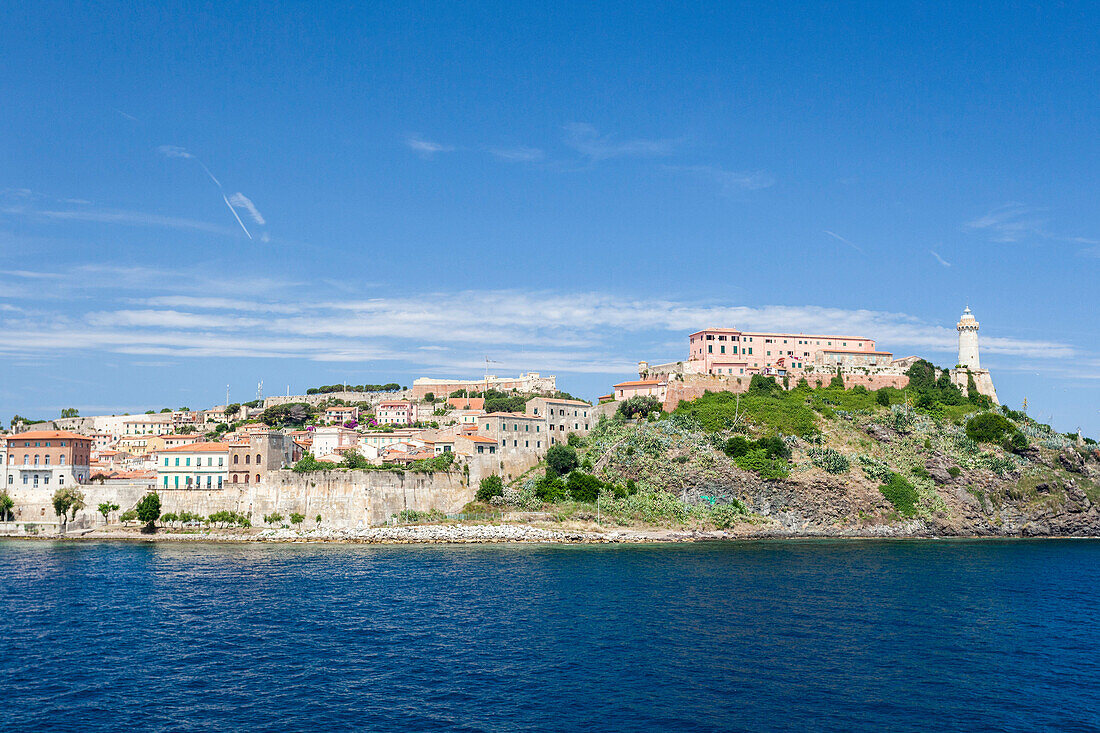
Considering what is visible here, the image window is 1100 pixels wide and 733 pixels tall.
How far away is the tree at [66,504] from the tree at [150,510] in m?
5.67

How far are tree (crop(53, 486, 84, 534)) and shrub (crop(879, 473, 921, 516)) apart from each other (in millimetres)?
69563

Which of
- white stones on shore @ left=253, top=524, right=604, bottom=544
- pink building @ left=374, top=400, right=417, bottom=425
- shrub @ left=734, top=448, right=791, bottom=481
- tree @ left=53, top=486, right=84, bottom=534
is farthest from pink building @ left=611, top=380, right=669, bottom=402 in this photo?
tree @ left=53, top=486, right=84, bottom=534

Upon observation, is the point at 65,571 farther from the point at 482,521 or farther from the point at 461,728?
the point at 461,728

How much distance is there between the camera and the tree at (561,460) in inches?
3034

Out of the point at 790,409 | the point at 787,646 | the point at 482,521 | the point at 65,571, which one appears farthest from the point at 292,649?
the point at 790,409

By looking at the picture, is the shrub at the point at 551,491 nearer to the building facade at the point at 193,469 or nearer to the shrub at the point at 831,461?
the shrub at the point at 831,461

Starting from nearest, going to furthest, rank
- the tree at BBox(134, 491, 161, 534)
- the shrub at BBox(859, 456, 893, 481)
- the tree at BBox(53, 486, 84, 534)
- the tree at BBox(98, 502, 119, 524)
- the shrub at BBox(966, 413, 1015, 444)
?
the tree at BBox(134, 491, 161, 534) → the tree at BBox(53, 486, 84, 534) → the tree at BBox(98, 502, 119, 524) → the shrub at BBox(859, 456, 893, 481) → the shrub at BBox(966, 413, 1015, 444)

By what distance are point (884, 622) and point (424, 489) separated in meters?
43.6

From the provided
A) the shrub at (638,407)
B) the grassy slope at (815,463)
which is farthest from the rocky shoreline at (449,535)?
the shrub at (638,407)

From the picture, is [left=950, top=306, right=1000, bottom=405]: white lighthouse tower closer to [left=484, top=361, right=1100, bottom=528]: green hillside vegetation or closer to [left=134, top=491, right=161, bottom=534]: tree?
[left=484, top=361, right=1100, bottom=528]: green hillside vegetation

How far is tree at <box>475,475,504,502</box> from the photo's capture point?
73438 mm

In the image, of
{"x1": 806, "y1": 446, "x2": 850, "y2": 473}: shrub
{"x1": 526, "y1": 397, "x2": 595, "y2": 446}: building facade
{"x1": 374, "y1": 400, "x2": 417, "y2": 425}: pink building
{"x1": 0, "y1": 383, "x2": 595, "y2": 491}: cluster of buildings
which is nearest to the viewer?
{"x1": 0, "y1": 383, "x2": 595, "y2": 491}: cluster of buildings

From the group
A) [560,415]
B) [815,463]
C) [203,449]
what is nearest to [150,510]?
[203,449]

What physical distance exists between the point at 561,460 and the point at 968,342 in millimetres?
55017
